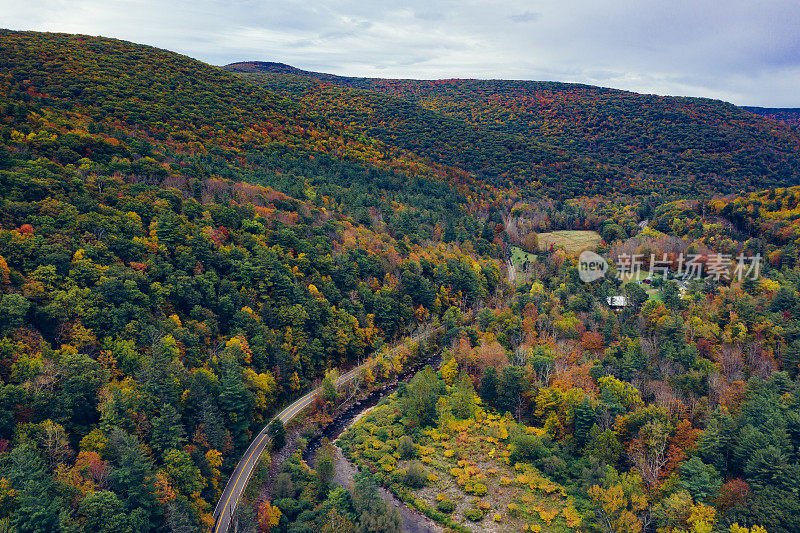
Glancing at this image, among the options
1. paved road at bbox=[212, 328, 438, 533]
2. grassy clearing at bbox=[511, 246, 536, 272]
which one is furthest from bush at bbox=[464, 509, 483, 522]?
grassy clearing at bbox=[511, 246, 536, 272]

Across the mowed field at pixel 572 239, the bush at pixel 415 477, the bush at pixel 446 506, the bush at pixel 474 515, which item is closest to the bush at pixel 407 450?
the bush at pixel 415 477

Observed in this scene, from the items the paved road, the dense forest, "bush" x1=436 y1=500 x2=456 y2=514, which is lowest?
"bush" x1=436 y1=500 x2=456 y2=514

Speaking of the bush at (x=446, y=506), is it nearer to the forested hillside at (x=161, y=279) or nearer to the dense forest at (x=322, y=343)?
the dense forest at (x=322, y=343)

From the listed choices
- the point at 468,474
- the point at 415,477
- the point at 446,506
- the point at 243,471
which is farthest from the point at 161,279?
the point at 468,474

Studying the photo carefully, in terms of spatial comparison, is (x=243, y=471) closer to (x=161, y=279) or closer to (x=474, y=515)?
(x=474, y=515)

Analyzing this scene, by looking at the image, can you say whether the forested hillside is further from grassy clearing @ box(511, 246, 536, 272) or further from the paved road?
grassy clearing @ box(511, 246, 536, 272)

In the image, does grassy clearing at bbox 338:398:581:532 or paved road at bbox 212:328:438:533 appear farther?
grassy clearing at bbox 338:398:581:532
